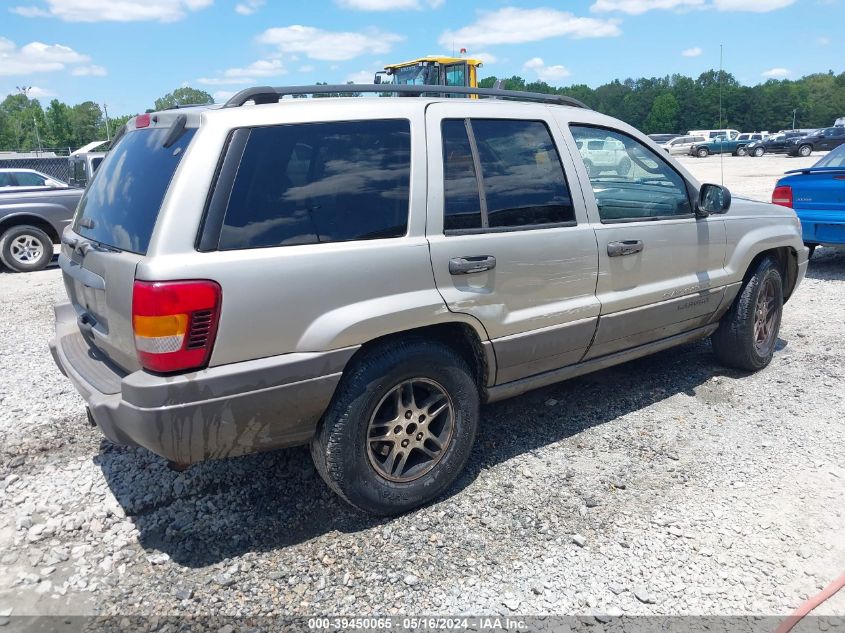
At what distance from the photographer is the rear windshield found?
2.74 m

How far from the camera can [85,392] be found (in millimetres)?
2928

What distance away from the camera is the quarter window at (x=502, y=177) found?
328 cm

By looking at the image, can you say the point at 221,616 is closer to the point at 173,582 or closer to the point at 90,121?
the point at 173,582

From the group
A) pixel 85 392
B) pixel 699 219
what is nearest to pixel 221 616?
pixel 85 392

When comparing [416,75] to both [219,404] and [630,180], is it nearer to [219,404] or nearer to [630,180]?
[630,180]

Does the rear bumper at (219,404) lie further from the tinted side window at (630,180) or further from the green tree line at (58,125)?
the green tree line at (58,125)

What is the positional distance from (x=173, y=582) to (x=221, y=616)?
33cm

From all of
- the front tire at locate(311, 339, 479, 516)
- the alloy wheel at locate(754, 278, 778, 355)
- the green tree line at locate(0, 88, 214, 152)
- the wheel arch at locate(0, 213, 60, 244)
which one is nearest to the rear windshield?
the front tire at locate(311, 339, 479, 516)

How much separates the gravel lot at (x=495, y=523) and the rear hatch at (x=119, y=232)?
91 cm

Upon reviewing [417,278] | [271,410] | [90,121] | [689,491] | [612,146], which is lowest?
[689,491]

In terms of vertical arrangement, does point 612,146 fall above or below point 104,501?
above

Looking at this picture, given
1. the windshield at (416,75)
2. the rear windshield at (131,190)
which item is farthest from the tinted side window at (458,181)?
the windshield at (416,75)

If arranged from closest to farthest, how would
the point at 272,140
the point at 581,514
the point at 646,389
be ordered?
the point at 272,140 < the point at 581,514 < the point at 646,389

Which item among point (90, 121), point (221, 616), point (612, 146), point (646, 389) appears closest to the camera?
point (221, 616)
